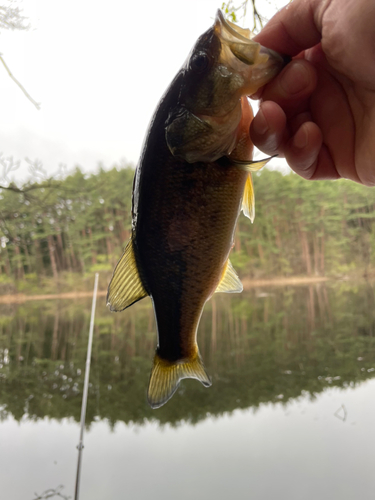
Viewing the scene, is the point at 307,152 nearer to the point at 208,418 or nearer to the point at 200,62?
the point at 200,62

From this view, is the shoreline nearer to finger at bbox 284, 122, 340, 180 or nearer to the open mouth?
finger at bbox 284, 122, 340, 180

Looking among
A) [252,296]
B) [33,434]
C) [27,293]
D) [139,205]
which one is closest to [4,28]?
[139,205]

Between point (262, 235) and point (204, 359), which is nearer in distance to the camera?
point (204, 359)

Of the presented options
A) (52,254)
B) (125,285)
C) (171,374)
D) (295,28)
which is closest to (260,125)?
(295,28)

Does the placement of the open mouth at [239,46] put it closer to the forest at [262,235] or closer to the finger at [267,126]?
the finger at [267,126]

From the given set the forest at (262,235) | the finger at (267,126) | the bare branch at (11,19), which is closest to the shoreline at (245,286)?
the forest at (262,235)

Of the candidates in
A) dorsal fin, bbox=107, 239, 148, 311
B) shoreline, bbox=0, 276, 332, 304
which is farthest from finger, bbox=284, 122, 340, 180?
shoreline, bbox=0, 276, 332, 304
